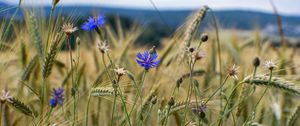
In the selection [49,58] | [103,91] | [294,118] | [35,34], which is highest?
[35,34]

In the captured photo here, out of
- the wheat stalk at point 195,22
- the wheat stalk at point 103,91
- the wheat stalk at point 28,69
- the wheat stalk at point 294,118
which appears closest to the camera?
the wheat stalk at point 103,91

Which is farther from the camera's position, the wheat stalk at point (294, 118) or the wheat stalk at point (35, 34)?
the wheat stalk at point (35, 34)

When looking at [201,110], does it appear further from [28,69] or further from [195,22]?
[28,69]

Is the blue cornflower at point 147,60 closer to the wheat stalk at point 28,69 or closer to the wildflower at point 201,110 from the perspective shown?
the wildflower at point 201,110

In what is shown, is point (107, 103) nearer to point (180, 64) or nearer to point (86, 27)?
point (180, 64)

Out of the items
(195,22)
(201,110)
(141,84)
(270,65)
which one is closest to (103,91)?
(141,84)

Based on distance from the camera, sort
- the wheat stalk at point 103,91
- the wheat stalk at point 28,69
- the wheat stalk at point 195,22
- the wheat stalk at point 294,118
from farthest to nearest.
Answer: the wheat stalk at point 28,69 → the wheat stalk at point 195,22 → the wheat stalk at point 294,118 → the wheat stalk at point 103,91

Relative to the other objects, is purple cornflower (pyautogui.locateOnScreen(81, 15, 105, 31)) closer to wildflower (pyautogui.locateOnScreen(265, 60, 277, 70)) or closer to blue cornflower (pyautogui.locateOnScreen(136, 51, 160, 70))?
blue cornflower (pyautogui.locateOnScreen(136, 51, 160, 70))

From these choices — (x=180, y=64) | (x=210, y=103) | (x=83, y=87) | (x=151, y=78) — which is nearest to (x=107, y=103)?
(x=83, y=87)

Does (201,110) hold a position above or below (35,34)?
below

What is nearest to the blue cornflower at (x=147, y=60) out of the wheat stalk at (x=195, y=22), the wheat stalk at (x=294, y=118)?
the wheat stalk at (x=195, y=22)

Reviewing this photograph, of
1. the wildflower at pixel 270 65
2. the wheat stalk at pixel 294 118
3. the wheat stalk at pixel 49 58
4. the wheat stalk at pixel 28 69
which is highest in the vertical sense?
the wheat stalk at pixel 28 69
